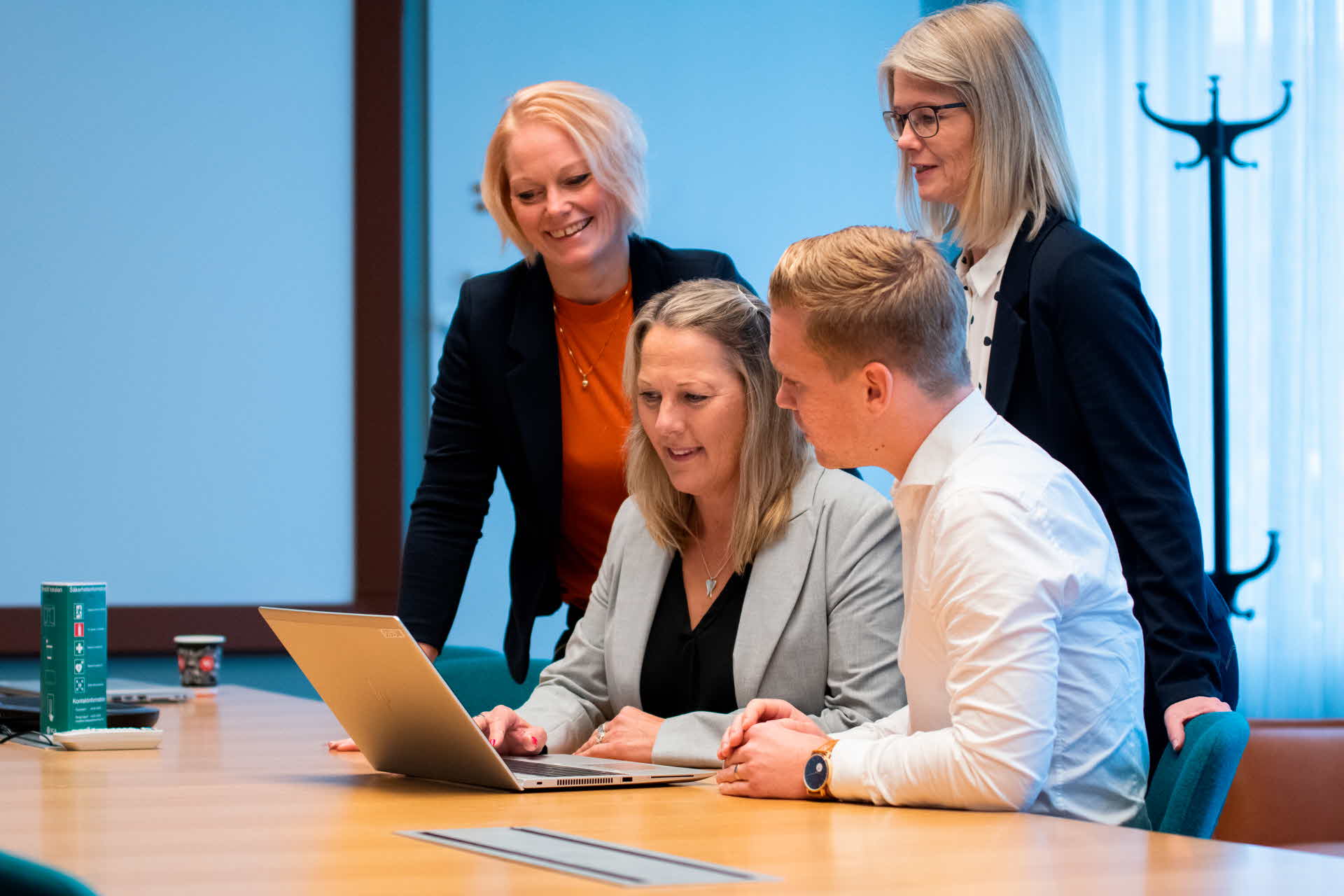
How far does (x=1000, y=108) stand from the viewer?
195cm

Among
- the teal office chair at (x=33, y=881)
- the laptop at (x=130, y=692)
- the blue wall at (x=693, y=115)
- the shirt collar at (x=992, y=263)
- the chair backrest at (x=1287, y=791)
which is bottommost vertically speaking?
the chair backrest at (x=1287, y=791)

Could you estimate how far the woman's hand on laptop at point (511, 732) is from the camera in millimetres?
1779

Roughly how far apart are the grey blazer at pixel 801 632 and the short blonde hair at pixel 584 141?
59 centimetres

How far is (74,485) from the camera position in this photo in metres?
3.99

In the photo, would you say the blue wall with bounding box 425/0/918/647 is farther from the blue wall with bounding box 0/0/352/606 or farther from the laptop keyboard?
the laptop keyboard

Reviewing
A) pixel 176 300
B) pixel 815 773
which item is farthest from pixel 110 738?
pixel 176 300

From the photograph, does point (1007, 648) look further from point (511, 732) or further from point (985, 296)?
point (985, 296)

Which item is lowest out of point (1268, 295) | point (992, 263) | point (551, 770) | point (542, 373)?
point (551, 770)

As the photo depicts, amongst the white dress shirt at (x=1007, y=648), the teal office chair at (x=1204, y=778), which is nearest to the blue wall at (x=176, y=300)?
the white dress shirt at (x=1007, y=648)

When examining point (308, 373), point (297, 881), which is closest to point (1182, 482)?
point (297, 881)

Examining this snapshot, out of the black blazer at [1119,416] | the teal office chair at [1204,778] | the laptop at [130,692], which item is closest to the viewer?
the teal office chair at [1204,778]

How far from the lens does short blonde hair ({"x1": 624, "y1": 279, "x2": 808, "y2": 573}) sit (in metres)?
2.00

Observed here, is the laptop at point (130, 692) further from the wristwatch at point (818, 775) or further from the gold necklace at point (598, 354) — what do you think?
the wristwatch at point (818, 775)

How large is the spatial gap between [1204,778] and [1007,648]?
0.27 m
